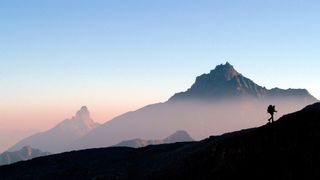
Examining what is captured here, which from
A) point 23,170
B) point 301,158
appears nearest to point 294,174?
point 301,158

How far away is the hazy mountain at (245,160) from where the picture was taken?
74.6 meters

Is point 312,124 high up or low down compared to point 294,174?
up

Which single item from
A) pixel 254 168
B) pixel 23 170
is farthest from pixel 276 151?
pixel 23 170

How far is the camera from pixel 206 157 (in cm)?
9844

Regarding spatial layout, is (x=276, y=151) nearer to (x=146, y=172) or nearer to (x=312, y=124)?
(x=312, y=124)

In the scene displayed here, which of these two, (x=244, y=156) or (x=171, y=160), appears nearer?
(x=244, y=156)

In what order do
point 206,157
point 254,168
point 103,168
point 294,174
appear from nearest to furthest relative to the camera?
point 294,174 → point 254,168 → point 206,157 → point 103,168

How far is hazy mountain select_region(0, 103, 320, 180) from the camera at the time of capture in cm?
7462

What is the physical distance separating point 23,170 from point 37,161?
40.2 ft

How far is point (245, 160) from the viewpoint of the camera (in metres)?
82.1

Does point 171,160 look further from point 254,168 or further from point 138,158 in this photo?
point 254,168

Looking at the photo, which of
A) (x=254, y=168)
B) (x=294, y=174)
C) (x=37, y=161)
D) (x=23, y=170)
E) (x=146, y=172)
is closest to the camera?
(x=294, y=174)

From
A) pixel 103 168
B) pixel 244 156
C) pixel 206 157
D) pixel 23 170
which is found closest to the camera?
pixel 244 156

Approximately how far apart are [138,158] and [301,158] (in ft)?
236
